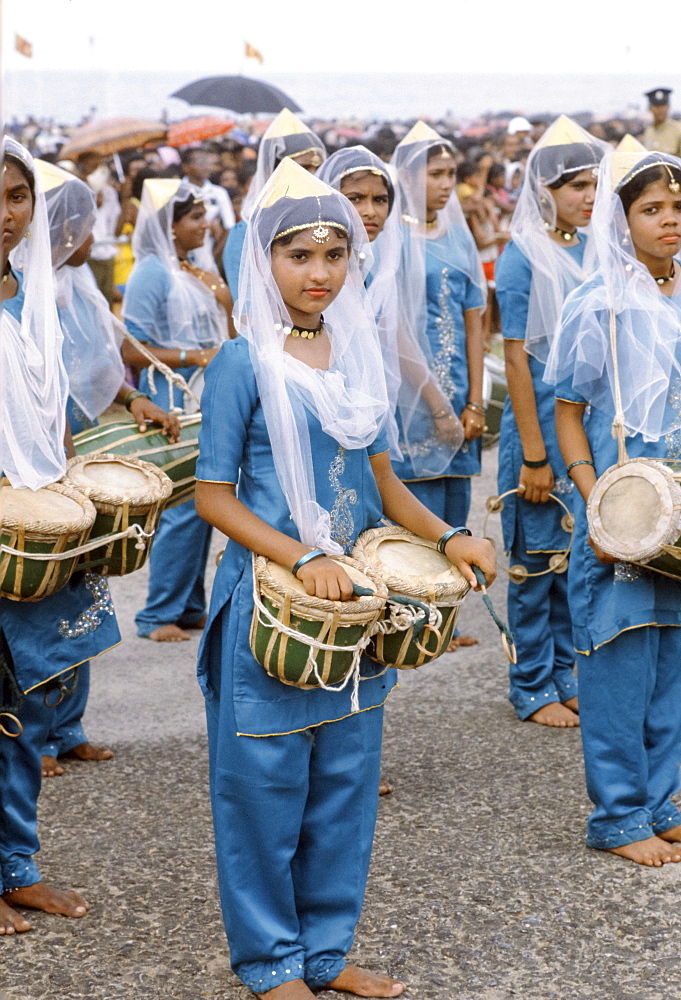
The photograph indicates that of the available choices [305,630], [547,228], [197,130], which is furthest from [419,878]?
[197,130]

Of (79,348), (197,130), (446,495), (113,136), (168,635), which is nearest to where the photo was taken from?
(79,348)

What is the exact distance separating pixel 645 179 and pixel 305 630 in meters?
1.81

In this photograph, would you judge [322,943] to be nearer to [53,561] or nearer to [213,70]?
[53,561]

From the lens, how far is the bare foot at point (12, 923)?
3203mm

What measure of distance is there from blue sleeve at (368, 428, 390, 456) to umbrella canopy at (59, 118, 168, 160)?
10.3 m

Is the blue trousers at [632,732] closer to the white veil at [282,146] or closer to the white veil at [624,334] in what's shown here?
the white veil at [624,334]

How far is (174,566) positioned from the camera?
599 centimetres

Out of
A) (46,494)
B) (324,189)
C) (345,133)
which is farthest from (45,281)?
(345,133)

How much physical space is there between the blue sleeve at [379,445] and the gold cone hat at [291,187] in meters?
0.60

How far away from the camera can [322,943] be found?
9.57ft

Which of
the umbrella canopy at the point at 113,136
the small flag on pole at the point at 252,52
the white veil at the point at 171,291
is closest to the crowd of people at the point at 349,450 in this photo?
the white veil at the point at 171,291

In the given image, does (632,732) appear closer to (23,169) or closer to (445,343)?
(445,343)

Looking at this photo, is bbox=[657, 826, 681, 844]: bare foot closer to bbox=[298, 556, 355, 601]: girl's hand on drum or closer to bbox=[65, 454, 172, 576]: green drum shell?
bbox=[298, 556, 355, 601]: girl's hand on drum

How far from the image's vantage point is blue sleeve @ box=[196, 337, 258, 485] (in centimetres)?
277
